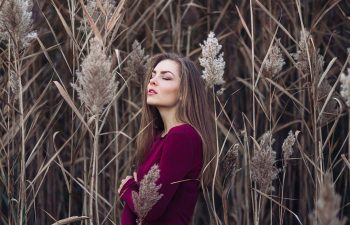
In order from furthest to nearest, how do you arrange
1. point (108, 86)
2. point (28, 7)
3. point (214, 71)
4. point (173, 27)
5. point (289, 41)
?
point (289, 41) → point (173, 27) → point (28, 7) → point (214, 71) → point (108, 86)

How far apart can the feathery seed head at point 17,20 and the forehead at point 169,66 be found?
1.04 feet

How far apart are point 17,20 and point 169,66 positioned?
0.37m

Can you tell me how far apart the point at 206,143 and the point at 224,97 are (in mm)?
969

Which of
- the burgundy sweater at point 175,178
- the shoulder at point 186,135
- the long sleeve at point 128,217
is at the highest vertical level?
the shoulder at point 186,135

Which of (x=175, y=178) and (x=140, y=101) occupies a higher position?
(x=140, y=101)

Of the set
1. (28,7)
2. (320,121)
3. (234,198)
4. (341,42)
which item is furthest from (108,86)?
(341,42)

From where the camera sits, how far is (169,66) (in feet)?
5.88

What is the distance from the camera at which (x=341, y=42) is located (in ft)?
8.74

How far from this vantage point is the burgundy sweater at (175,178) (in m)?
1.63

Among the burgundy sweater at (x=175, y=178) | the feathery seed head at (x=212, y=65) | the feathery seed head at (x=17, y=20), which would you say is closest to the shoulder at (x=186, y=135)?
the burgundy sweater at (x=175, y=178)

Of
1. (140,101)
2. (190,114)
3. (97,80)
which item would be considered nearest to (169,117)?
(190,114)

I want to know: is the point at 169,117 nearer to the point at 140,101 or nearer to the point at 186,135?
the point at 186,135

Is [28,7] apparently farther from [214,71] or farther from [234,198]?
[234,198]

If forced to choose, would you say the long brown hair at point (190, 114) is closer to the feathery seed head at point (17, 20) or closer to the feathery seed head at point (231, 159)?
the feathery seed head at point (231, 159)
